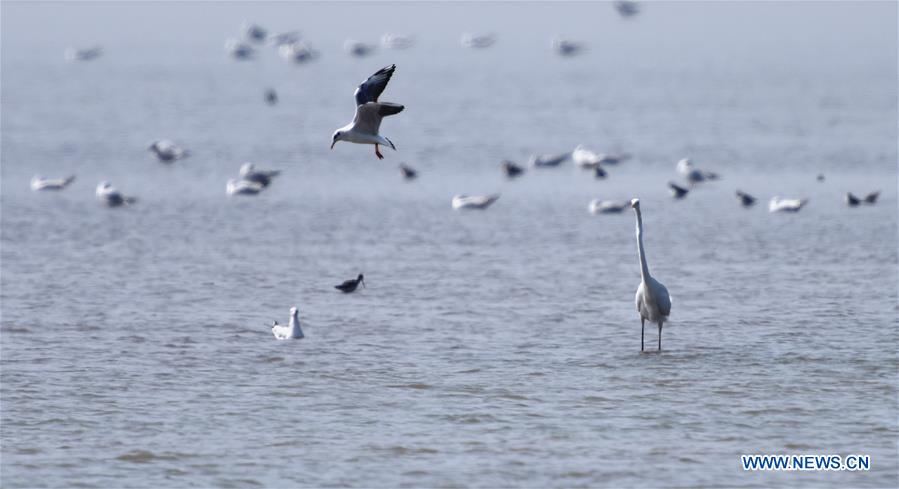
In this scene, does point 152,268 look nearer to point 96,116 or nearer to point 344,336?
point 344,336

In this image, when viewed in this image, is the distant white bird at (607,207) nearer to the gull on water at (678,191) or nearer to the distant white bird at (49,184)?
the gull on water at (678,191)

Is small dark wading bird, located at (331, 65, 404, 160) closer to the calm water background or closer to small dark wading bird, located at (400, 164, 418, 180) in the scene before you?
the calm water background

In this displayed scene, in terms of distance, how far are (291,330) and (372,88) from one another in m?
4.04

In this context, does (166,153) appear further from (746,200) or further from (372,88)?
(372,88)

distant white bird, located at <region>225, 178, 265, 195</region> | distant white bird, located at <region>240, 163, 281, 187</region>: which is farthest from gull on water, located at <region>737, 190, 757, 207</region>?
distant white bird, located at <region>240, 163, 281, 187</region>

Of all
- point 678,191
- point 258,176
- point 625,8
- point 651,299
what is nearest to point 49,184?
point 258,176

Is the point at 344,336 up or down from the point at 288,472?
up

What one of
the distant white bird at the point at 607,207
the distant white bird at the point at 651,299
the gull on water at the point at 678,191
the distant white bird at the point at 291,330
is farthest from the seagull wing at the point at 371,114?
the gull on water at the point at 678,191

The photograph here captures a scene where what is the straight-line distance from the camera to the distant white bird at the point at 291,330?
17594 mm

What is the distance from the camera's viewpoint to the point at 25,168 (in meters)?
39.0

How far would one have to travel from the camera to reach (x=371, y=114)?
14961 mm

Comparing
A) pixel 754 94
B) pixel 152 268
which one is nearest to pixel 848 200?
pixel 152 268

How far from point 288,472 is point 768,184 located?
81.1ft

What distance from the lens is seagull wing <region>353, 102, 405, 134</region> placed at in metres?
14.6
